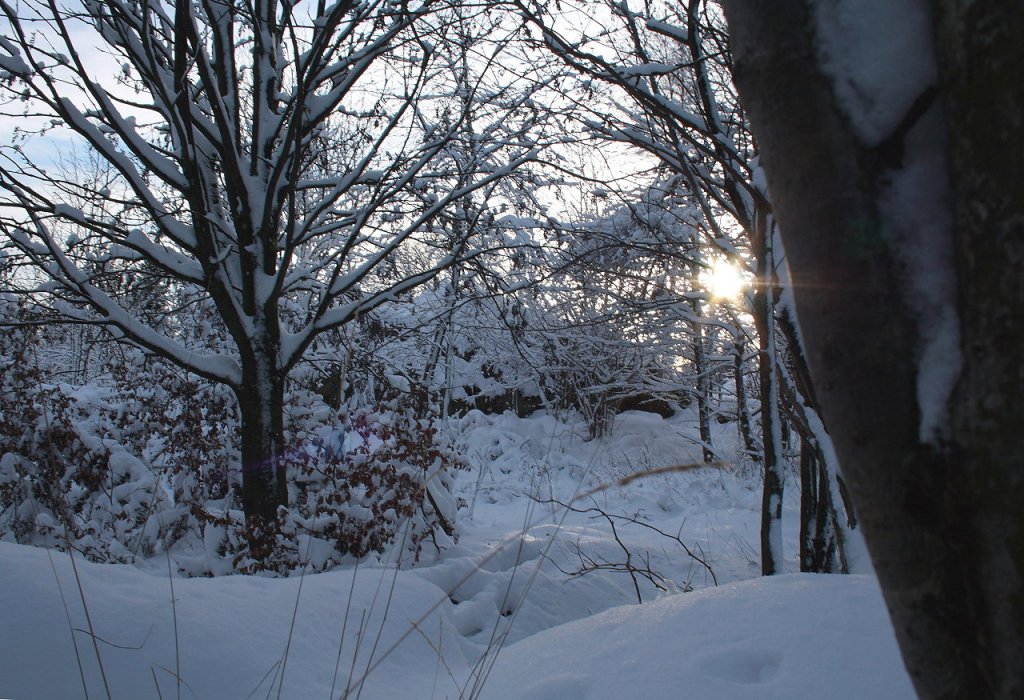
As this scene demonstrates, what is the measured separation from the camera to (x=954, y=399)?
1.84 ft

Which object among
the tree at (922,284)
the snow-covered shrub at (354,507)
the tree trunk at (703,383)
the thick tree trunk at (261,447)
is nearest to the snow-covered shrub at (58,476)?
the snow-covered shrub at (354,507)

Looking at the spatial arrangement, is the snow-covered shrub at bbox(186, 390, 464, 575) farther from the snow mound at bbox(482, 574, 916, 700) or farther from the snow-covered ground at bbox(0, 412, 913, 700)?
the snow mound at bbox(482, 574, 916, 700)

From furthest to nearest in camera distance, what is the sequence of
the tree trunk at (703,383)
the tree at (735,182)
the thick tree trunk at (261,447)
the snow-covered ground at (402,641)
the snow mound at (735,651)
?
the tree trunk at (703,383) → the thick tree trunk at (261,447) → the tree at (735,182) → the snow-covered ground at (402,641) → the snow mound at (735,651)

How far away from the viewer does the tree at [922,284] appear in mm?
519

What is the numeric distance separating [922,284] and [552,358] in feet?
16.9

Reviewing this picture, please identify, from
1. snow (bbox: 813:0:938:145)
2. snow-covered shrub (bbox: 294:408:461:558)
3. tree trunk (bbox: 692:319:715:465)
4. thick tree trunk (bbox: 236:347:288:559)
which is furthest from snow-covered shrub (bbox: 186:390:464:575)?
tree trunk (bbox: 692:319:715:465)

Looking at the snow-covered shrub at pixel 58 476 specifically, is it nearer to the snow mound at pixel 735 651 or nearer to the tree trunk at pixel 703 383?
the snow mound at pixel 735 651

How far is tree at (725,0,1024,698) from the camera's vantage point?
1.70 ft

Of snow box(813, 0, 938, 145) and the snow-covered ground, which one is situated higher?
snow box(813, 0, 938, 145)

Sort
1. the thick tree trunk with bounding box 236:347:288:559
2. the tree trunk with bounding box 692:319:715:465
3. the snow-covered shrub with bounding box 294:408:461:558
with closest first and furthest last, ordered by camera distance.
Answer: the thick tree trunk with bounding box 236:347:288:559 → the snow-covered shrub with bounding box 294:408:461:558 → the tree trunk with bounding box 692:319:715:465

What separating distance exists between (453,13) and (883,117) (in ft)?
13.7

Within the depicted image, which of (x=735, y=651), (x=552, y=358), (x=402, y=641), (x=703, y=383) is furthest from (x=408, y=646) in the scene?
(x=703, y=383)

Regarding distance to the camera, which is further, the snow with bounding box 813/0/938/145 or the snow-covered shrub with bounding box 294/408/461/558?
the snow-covered shrub with bounding box 294/408/461/558

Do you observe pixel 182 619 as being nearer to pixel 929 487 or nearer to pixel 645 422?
pixel 929 487
